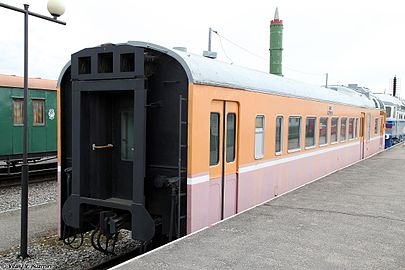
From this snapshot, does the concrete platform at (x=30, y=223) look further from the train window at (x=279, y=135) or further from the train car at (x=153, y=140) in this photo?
the train window at (x=279, y=135)

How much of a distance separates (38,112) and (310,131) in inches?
350

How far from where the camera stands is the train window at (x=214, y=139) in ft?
20.1

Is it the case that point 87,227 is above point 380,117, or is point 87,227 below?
below

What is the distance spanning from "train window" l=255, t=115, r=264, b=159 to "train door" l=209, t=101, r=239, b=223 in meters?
0.87

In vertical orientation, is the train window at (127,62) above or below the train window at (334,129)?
above

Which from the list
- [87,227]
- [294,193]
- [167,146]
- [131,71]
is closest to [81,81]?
[131,71]

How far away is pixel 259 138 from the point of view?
24.9ft

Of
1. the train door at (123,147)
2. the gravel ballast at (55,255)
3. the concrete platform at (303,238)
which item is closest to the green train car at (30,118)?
the gravel ballast at (55,255)

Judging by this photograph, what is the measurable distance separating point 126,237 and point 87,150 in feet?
7.31

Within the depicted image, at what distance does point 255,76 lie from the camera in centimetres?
762

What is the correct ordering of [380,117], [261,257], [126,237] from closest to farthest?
[261,257], [126,237], [380,117]

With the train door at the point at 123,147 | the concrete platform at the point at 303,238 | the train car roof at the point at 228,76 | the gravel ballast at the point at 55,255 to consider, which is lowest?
the gravel ballast at the point at 55,255

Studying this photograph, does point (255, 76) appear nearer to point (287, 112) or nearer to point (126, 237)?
point (287, 112)

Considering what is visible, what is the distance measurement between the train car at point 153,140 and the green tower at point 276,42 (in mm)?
23424
